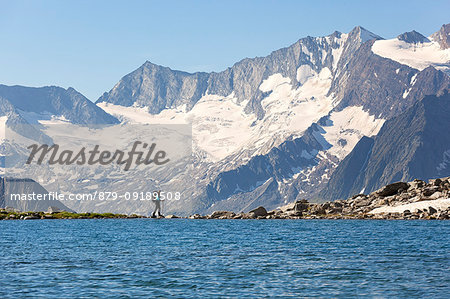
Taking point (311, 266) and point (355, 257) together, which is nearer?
point (311, 266)

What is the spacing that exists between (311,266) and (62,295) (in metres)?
28.6

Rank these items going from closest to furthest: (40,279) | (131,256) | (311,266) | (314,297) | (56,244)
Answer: (314,297)
(40,279)
(311,266)
(131,256)
(56,244)

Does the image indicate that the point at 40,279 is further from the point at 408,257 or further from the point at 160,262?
the point at 408,257

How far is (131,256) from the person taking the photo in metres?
78.0

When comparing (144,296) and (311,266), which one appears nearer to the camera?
(144,296)

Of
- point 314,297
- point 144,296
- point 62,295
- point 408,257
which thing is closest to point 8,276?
point 62,295

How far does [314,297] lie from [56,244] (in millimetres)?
61547

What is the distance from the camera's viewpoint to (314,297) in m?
47.5

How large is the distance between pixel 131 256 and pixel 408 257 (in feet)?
112

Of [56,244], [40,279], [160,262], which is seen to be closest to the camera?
[40,279]

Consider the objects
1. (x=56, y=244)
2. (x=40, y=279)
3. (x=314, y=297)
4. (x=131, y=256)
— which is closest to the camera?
(x=314, y=297)

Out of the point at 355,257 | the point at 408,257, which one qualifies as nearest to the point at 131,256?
the point at 355,257

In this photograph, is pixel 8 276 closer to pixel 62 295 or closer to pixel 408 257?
pixel 62 295

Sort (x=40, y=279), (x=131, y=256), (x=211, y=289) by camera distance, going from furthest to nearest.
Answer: (x=131, y=256)
(x=40, y=279)
(x=211, y=289)
